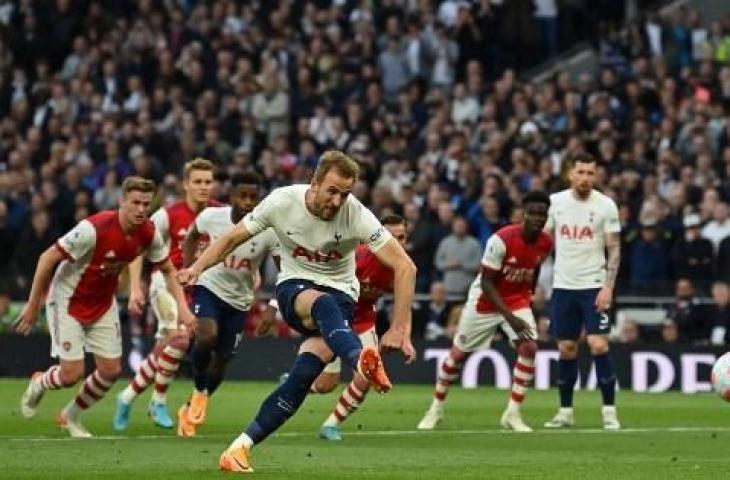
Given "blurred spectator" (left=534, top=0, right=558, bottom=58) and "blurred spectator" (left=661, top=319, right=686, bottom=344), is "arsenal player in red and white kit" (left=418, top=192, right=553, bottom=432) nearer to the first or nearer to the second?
"blurred spectator" (left=661, top=319, right=686, bottom=344)

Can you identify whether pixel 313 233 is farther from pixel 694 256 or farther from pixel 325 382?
pixel 694 256

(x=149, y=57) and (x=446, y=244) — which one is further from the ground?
(x=149, y=57)

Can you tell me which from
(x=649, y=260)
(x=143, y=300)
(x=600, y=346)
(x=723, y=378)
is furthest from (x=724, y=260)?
(x=723, y=378)

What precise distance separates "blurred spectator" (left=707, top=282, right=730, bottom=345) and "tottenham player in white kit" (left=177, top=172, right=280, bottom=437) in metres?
9.60

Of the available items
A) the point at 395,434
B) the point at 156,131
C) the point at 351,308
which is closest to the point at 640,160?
the point at 156,131

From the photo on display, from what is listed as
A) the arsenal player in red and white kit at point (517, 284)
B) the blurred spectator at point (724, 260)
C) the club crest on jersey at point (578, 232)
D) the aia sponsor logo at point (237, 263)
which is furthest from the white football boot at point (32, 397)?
the blurred spectator at point (724, 260)

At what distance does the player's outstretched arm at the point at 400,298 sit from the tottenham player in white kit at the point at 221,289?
177 inches

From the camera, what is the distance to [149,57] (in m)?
37.3

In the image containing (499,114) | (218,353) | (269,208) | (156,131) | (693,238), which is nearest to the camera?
(269,208)

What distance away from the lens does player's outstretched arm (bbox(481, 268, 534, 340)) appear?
2041 cm

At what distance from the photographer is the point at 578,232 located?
21.2 metres

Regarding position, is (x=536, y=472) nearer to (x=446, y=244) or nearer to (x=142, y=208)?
(x=142, y=208)

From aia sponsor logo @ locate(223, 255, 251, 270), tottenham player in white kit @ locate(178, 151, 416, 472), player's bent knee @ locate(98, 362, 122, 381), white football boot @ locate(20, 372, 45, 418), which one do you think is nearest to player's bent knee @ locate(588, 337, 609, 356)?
aia sponsor logo @ locate(223, 255, 251, 270)

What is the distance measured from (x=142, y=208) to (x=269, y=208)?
389cm
